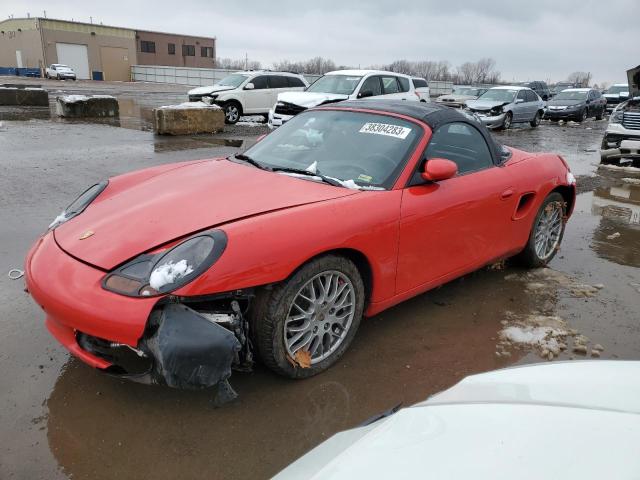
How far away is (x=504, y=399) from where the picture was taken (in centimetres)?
161

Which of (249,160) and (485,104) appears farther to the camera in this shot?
(485,104)

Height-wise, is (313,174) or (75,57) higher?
(75,57)

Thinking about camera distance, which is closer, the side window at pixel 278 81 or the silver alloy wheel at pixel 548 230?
the silver alloy wheel at pixel 548 230

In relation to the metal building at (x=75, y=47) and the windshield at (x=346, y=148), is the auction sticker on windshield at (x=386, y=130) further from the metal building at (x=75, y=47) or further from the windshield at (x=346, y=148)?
the metal building at (x=75, y=47)

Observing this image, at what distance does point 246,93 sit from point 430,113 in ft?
43.3

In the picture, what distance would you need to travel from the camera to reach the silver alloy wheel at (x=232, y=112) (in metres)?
15.7

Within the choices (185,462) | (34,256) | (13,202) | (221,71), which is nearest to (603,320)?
(185,462)

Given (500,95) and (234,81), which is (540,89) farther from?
(234,81)

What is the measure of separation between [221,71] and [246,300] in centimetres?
4716

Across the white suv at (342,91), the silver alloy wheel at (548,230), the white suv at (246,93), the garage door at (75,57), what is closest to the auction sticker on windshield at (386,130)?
the silver alloy wheel at (548,230)

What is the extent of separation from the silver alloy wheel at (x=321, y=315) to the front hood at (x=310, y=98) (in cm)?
1031

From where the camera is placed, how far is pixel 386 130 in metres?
3.58

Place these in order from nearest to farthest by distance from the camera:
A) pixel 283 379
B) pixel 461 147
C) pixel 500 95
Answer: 1. pixel 283 379
2. pixel 461 147
3. pixel 500 95

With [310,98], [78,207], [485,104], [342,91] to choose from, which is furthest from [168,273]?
[485,104]
